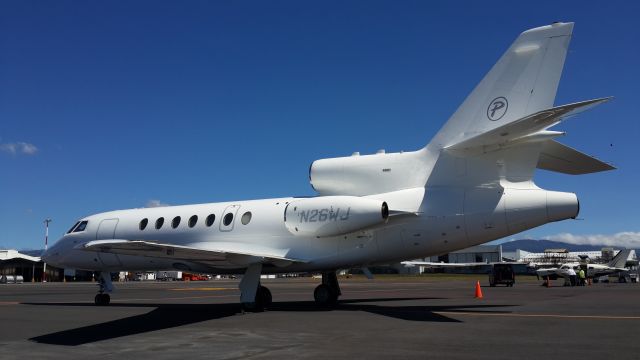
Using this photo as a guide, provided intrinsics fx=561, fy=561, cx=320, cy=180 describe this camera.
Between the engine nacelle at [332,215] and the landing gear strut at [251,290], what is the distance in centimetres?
161

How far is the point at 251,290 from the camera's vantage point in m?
16.4

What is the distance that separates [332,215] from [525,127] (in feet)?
18.5

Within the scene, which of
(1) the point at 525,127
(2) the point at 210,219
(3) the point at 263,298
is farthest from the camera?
(2) the point at 210,219

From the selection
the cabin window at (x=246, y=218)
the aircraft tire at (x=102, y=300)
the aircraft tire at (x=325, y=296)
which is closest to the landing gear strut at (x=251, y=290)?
the cabin window at (x=246, y=218)

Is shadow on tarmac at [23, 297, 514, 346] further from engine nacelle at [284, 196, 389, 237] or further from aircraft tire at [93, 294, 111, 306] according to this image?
aircraft tire at [93, 294, 111, 306]

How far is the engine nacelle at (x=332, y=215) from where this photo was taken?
14.8 metres

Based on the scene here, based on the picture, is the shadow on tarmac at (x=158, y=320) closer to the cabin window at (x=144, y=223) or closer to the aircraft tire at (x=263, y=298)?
the aircraft tire at (x=263, y=298)

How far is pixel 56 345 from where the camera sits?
10031mm

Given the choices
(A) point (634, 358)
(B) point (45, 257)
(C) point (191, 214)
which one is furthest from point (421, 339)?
(B) point (45, 257)

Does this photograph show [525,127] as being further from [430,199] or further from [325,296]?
[325,296]

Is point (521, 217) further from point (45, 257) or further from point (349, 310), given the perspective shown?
point (45, 257)

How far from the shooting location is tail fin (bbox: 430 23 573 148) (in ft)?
45.6

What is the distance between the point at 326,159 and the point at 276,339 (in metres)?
7.67

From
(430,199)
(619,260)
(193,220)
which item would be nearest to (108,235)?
(193,220)
